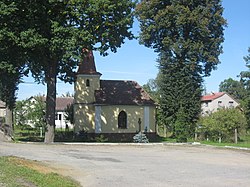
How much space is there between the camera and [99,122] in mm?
42531

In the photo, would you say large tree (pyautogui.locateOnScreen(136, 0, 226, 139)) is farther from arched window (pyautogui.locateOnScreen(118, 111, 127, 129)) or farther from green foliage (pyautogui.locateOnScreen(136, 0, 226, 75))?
arched window (pyautogui.locateOnScreen(118, 111, 127, 129))

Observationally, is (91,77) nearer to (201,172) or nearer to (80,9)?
(80,9)

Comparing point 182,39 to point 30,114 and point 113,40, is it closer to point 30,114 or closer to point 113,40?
point 113,40

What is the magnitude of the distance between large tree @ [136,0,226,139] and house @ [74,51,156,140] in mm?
2864

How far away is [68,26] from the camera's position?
97.2 ft

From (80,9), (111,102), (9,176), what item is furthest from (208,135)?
(9,176)

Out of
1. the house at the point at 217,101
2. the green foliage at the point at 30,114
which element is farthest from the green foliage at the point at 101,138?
the house at the point at 217,101

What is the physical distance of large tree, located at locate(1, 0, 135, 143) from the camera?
28.2 meters

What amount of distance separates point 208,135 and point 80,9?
60.3 feet

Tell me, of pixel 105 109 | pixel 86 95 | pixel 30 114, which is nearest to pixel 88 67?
pixel 86 95

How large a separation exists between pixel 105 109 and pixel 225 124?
13846 millimetres

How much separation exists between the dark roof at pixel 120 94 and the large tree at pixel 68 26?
1234 centimetres

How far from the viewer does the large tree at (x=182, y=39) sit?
140ft

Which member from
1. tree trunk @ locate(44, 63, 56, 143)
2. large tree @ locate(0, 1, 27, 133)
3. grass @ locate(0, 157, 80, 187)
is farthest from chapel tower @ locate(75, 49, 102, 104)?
grass @ locate(0, 157, 80, 187)
